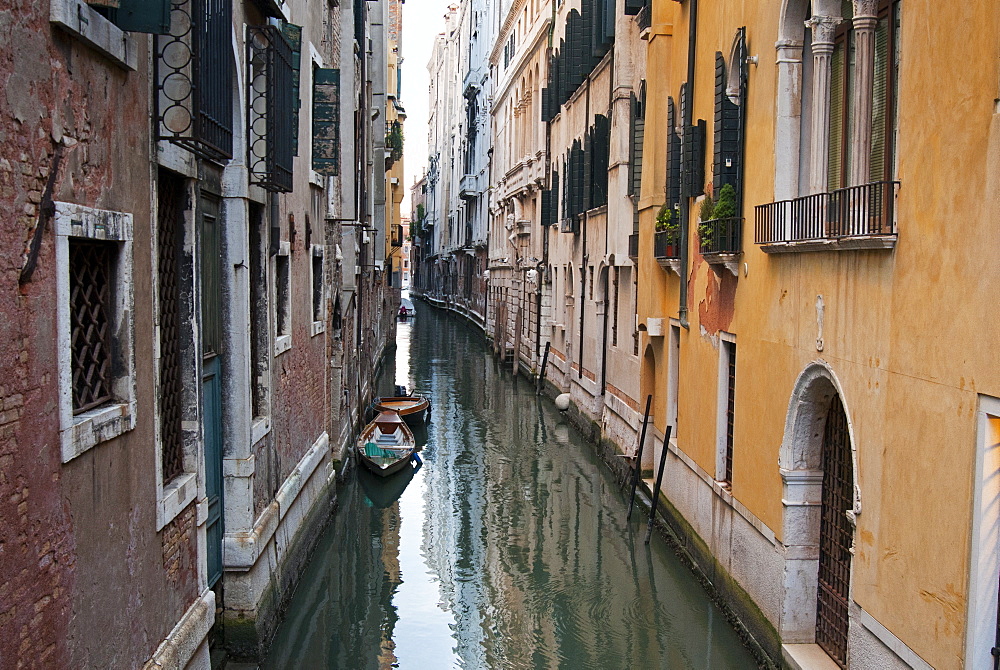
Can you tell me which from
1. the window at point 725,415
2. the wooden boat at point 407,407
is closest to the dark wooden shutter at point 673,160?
the window at point 725,415

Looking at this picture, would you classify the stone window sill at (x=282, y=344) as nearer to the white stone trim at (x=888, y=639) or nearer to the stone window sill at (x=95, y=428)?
the stone window sill at (x=95, y=428)

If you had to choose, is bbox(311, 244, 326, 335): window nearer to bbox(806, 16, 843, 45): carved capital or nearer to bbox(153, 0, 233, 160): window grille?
bbox(153, 0, 233, 160): window grille

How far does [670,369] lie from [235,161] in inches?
251

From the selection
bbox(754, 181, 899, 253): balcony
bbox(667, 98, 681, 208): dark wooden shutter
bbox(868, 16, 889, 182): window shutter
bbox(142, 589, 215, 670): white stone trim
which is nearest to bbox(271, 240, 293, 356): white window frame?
bbox(142, 589, 215, 670): white stone trim

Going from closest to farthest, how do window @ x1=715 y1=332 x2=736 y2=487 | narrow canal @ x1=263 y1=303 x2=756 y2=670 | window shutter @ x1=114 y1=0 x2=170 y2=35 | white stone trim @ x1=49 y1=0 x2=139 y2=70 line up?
white stone trim @ x1=49 y1=0 x2=139 y2=70 → window shutter @ x1=114 y1=0 x2=170 y2=35 → narrow canal @ x1=263 y1=303 x2=756 y2=670 → window @ x1=715 y1=332 x2=736 y2=487

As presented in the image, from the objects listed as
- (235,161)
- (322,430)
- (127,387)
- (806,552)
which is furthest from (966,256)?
(322,430)

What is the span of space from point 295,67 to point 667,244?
464 centimetres

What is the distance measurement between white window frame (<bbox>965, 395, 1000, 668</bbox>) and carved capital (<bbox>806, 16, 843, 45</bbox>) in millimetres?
3336

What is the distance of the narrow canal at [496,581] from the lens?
27.1 feet

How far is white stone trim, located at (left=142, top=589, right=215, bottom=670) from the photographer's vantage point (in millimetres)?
5193

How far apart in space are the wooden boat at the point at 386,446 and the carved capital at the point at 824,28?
8852 mm

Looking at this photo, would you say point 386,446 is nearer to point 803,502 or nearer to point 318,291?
point 318,291

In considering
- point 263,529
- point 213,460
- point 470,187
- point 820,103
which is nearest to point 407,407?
point 263,529

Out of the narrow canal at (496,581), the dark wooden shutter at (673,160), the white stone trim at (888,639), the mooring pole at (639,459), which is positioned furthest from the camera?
the mooring pole at (639,459)
